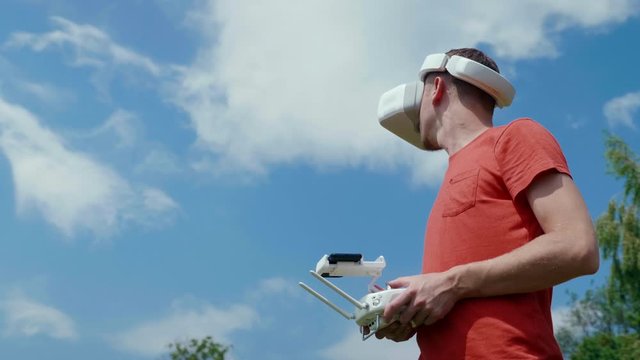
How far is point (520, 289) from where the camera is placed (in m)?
2.52

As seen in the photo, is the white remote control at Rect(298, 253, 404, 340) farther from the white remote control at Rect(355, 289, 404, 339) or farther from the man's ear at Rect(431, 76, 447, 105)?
the man's ear at Rect(431, 76, 447, 105)

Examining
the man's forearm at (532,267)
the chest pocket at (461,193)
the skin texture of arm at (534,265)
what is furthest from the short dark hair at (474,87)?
the man's forearm at (532,267)

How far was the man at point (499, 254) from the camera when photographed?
2.49 metres

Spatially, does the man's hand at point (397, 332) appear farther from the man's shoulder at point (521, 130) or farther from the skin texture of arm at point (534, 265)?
the man's shoulder at point (521, 130)

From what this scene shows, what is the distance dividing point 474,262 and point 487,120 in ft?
1.94

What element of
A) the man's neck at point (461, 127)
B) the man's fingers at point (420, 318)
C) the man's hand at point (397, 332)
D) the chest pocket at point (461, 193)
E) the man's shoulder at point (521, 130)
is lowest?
the man's fingers at point (420, 318)

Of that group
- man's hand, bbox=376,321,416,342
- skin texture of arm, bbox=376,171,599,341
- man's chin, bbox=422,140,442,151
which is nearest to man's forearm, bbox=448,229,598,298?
skin texture of arm, bbox=376,171,599,341

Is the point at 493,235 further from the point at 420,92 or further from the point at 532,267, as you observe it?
the point at 420,92

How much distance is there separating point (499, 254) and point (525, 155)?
0.30 m

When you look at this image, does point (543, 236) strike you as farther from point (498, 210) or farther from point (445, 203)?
point (445, 203)

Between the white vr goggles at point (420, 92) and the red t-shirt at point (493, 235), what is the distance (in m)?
0.20

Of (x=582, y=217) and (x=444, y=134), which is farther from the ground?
(x=444, y=134)

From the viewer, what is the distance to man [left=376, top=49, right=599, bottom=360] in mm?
2486

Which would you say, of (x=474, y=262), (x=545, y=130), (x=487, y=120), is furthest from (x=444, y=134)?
(x=474, y=262)
